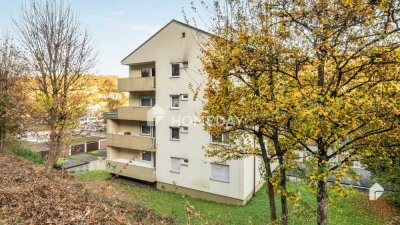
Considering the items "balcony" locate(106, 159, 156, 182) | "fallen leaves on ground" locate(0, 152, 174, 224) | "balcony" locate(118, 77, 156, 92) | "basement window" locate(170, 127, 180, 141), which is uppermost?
"balcony" locate(118, 77, 156, 92)

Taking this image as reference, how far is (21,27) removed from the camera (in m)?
12.0

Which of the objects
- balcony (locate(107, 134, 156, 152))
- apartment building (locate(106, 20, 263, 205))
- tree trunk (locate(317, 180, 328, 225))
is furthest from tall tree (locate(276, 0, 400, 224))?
balcony (locate(107, 134, 156, 152))

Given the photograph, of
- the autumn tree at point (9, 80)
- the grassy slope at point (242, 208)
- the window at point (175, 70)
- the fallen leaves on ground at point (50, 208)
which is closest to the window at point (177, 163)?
the grassy slope at point (242, 208)

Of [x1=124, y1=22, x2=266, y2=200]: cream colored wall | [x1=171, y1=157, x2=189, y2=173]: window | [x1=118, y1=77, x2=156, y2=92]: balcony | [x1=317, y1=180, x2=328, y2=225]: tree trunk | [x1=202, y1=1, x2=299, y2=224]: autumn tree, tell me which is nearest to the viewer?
[x1=317, y1=180, x2=328, y2=225]: tree trunk

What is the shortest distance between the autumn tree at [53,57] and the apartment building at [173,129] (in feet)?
16.2

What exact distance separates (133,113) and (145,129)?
5.87 feet

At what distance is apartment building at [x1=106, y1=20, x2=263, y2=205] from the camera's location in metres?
16.4

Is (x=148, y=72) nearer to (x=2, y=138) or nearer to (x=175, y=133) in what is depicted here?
(x=175, y=133)

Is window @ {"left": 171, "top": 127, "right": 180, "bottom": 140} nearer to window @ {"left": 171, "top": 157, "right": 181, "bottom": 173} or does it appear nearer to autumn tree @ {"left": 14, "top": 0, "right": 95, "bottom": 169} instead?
window @ {"left": 171, "top": 157, "right": 181, "bottom": 173}

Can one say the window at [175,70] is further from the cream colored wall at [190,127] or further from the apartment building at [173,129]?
the cream colored wall at [190,127]

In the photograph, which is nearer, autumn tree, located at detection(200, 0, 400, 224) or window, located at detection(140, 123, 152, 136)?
autumn tree, located at detection(200, 0, 400, 224)

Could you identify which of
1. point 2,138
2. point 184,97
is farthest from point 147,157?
point 2,138

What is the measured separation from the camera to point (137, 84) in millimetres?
20156

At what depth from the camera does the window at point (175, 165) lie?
1821cm
